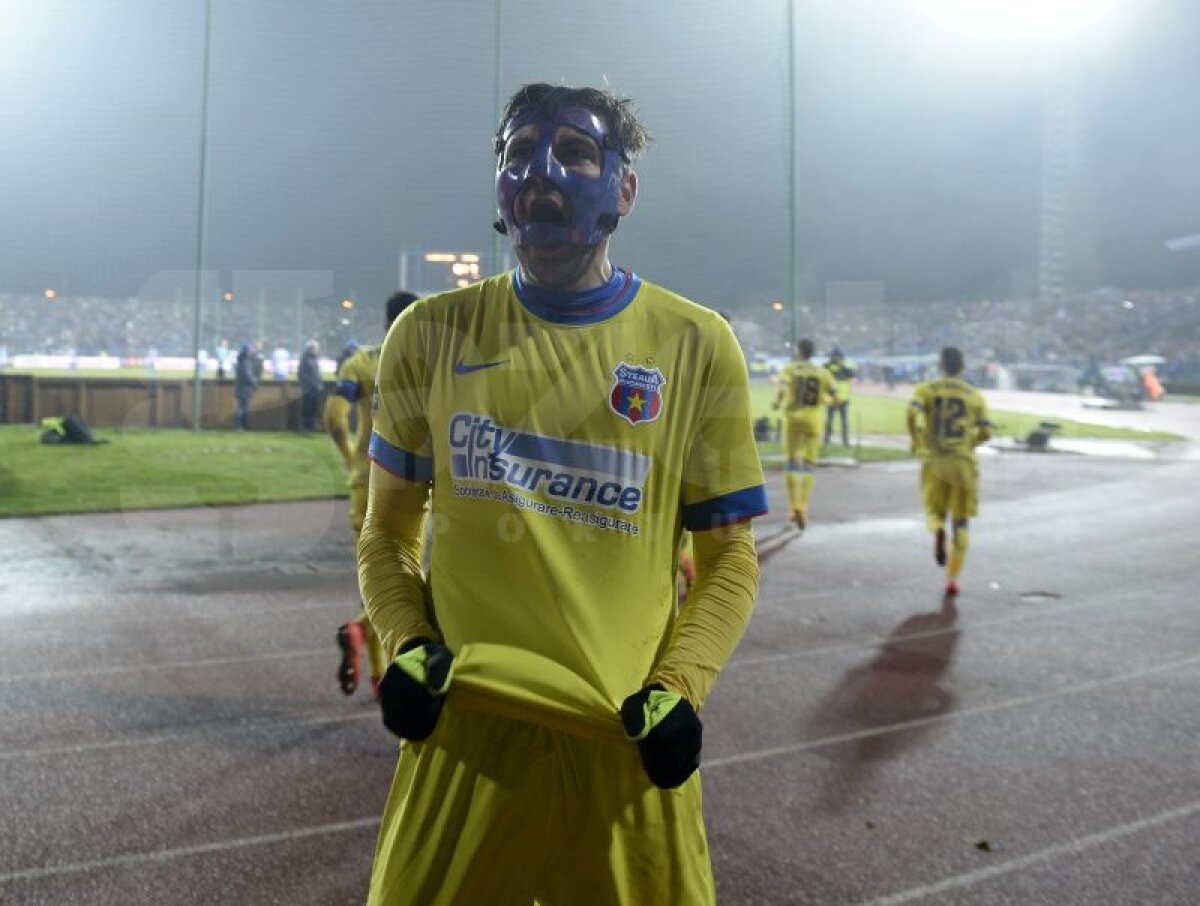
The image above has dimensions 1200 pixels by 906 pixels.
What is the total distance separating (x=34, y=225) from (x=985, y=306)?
4358 cm

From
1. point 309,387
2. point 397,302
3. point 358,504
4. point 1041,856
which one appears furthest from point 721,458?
point 309,387

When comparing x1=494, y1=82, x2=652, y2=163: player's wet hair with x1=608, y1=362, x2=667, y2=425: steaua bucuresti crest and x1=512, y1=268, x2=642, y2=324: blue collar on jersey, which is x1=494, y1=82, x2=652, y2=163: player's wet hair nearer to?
x1=512, y1=268, x2=642, y2=324: blue collar on jersey

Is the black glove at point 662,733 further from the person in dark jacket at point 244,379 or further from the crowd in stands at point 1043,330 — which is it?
the crowd in stands at point 1043,330

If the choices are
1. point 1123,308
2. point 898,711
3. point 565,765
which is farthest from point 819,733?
point 1123,308

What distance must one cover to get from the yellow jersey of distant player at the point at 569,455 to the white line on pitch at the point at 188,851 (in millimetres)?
2552

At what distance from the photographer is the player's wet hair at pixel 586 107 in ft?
6.93

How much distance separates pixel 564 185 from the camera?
2.06m

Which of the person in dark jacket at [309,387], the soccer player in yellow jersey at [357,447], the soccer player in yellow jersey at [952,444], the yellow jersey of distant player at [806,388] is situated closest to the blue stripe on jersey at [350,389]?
the soccer player in yellow jersey at [357,447]

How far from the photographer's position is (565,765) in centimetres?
188

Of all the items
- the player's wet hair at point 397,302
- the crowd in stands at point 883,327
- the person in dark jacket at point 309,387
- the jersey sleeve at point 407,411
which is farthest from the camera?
the person in dark jacket at point 309,387

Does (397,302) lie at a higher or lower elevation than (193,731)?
higher

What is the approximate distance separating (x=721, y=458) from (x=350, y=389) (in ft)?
15.7

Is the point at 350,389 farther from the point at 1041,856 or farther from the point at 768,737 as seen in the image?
the point at 1041,856

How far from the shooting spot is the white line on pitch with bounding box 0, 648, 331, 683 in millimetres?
6395
